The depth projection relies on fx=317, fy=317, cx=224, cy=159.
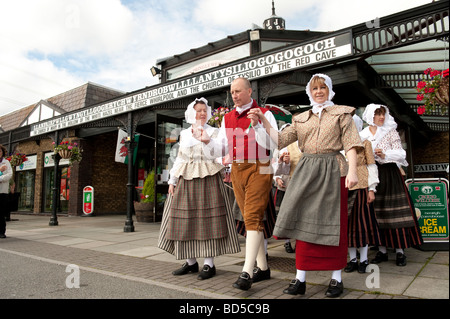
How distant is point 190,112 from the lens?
348 cm

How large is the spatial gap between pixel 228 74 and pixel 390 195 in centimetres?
376

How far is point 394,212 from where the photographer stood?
3729 millimetres

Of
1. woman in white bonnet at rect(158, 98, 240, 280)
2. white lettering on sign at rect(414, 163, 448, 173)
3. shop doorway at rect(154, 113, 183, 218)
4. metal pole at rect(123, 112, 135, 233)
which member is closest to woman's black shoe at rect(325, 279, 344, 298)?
woman in white bonnet at rect(158, 98, 240, 280)

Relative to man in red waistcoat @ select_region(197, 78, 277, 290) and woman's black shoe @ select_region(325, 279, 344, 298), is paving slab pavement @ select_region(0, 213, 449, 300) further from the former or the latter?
man in red waistcoat @ select_region(197, 78, 277, 290)

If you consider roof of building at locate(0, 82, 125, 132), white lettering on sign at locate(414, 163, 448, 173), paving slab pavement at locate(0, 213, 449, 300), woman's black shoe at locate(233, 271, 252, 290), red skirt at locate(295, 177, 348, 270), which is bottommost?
paving slab pavement at locate(0, 213, 449, 300)

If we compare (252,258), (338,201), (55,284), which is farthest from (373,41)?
(55,284)

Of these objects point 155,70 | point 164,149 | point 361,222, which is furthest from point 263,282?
point 155,70

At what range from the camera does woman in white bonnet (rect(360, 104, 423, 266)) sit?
3664 mm

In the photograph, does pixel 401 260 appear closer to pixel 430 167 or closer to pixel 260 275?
pixel 260 275

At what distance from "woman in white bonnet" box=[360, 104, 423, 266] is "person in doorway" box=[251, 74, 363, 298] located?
4.55 feet

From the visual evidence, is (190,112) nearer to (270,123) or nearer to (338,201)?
(270,123)

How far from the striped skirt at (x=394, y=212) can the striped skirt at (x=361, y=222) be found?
0.28 m

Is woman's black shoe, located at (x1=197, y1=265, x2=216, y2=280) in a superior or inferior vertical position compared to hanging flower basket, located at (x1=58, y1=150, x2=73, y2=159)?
inferior

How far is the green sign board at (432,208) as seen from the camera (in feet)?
15.0
